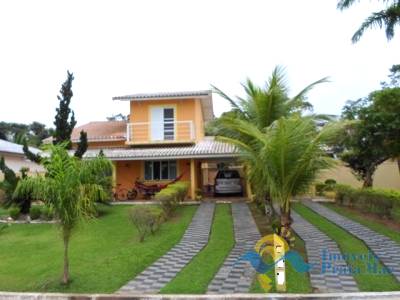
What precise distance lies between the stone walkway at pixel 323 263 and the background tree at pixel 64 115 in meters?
9.63

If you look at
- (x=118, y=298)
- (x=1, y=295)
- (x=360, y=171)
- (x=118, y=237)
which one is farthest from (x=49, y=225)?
(x=360, y=171)

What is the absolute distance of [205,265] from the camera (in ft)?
26.9

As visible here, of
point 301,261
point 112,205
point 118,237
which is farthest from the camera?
point 112,205

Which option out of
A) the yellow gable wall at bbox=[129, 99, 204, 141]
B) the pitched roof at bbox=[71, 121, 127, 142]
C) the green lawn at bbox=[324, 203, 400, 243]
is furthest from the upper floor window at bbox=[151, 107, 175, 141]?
the green lawn at bbox=[324, 203, 400, 243]

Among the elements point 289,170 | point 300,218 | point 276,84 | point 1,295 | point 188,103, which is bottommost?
point 1,295

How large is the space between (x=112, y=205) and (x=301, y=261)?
12.5 m

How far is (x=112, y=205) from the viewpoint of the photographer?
18797 mm

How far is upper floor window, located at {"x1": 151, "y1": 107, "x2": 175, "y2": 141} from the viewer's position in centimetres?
2275

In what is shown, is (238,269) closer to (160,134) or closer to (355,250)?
(355,250)

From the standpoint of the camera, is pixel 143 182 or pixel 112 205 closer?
pixel 112 205

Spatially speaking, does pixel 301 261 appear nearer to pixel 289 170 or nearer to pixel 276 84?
pixel 289 170

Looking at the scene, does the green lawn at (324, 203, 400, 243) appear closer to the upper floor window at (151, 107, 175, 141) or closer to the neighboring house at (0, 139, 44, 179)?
the upper floor window at (151, 107, 175, 141)

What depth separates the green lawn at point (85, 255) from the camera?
24.5 feet

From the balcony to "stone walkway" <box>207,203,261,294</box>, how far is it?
1054cm
